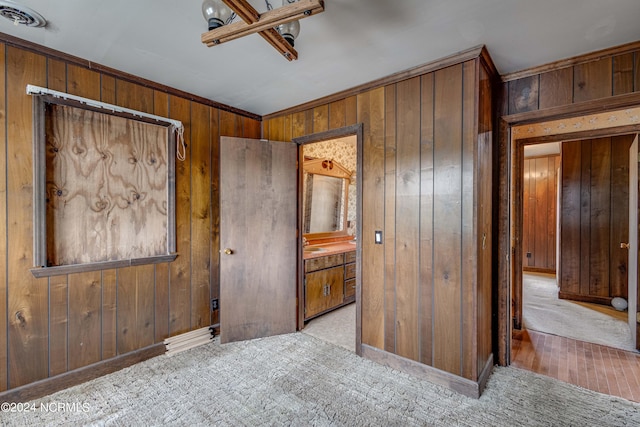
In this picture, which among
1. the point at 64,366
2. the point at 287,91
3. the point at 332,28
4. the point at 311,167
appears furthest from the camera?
the point at 311,167

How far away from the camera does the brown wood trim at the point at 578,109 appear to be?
1952 millimetres

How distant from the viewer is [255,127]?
3.46 meters

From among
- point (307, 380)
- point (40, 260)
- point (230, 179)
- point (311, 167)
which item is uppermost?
point (311, 167)

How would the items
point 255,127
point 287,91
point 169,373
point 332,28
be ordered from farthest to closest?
point 255,127
point 287,91
point 169,373
point 332,28

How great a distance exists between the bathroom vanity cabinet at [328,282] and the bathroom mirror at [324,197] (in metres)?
0.66

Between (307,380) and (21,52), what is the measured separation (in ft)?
10.2

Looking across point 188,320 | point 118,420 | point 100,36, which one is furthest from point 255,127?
point 118,420

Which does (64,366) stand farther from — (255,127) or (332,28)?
(332,28)

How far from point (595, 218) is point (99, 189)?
20.2 ft

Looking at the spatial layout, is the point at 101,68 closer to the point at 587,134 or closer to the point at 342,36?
the point at 342,36

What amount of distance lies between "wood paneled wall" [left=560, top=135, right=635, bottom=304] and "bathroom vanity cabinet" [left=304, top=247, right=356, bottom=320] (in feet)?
11.0

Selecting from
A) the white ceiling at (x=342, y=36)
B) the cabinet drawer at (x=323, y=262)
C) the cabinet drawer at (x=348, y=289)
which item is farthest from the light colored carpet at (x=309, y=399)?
the white ceiling at (x=342, y=36)

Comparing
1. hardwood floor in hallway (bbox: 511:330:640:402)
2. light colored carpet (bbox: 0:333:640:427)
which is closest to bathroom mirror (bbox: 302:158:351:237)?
light colored carpet (bbox: 0:333:640:427)

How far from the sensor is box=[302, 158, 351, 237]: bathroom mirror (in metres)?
4.14
